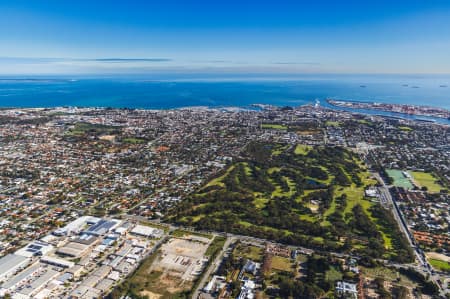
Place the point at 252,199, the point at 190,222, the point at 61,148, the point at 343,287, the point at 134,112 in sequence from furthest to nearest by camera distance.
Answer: the point at 134,112 → the point at 61,148 → the point at 252,199 → the point at 190,222 → the point at 343,287

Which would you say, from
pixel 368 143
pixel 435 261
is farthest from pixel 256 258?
pixel 368 143

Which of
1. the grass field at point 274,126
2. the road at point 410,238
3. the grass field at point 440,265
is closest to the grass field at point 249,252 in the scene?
the road at point 410,238

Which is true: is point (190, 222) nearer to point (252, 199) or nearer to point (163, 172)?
point (252, 199)

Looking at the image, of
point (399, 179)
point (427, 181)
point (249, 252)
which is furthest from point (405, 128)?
point (249, 252)

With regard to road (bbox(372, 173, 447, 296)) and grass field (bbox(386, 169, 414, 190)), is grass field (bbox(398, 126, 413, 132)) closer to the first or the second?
grass field (bbox(386, 169, 414, 190))

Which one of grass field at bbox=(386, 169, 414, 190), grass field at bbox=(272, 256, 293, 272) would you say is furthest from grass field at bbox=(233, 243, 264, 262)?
grass field at bbox=(386, 169, 414, 190)

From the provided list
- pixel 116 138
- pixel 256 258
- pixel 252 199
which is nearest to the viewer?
Answer: pixel 256 258
